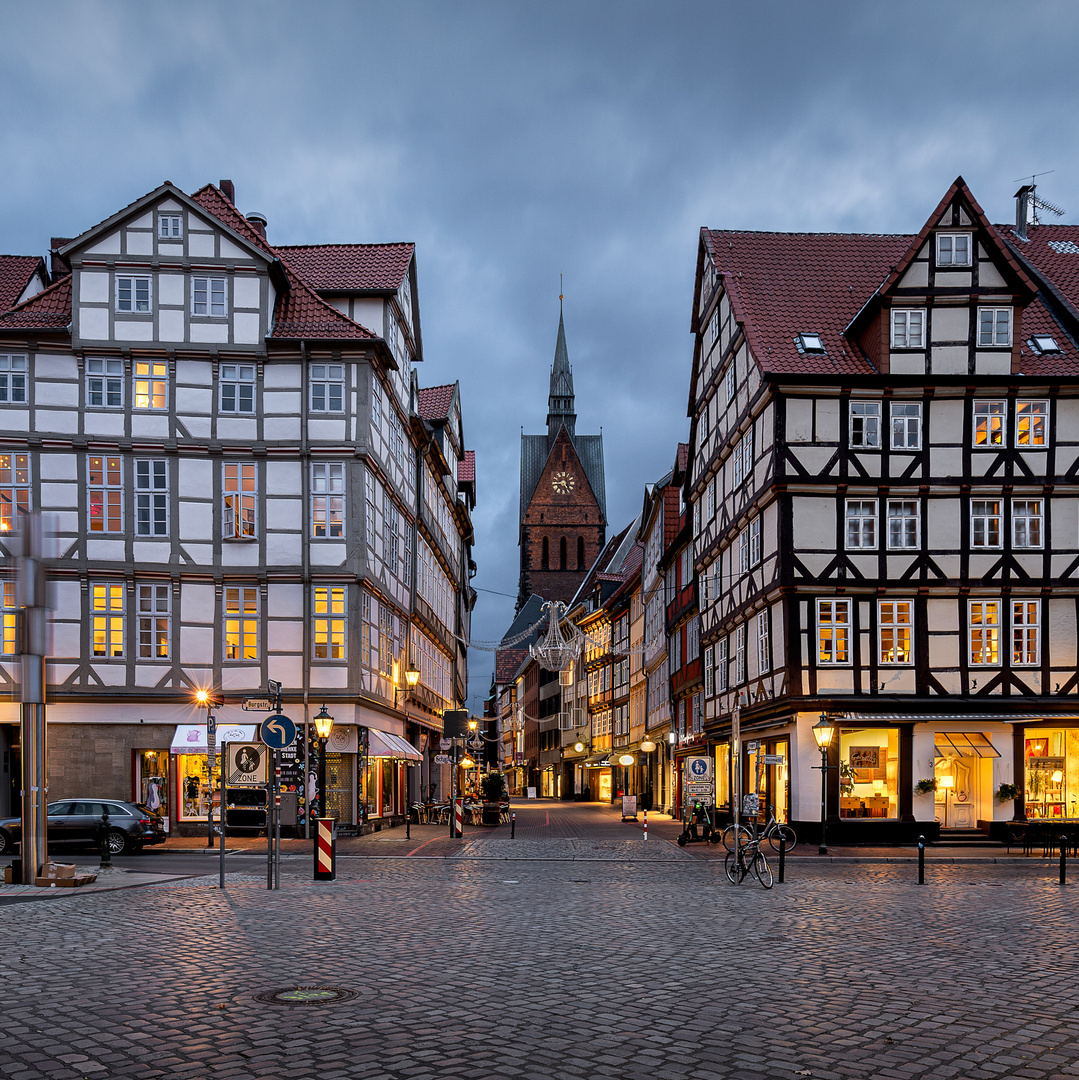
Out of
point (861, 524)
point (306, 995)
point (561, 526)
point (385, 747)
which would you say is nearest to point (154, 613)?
point (385, 747)

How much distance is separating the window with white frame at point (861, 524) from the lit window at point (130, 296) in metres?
20.6

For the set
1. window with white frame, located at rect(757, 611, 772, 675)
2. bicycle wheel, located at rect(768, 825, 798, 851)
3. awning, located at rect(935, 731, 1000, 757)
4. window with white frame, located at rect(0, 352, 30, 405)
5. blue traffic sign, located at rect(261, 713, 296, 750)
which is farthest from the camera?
window with white frame, located at rect(0, 352, 30, 405)

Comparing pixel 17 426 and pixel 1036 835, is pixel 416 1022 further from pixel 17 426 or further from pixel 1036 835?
pixel 17 426

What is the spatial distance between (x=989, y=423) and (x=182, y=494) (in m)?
22.5

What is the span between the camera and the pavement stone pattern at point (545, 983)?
25.7 feet

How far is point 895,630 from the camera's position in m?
33.1

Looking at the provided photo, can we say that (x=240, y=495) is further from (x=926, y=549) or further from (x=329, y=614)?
(x=926, y=549)

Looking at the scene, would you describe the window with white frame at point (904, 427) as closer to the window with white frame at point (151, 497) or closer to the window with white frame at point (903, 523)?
the window with white frame at point (903, 523)

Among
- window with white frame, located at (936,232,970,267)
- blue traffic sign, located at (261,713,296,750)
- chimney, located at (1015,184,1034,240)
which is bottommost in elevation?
blue traffic sign, located at (261,713,296,750)

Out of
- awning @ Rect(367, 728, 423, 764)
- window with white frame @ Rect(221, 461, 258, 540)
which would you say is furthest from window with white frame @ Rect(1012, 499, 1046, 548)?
window with white frame @ Rect(221, 461, 258, 540)

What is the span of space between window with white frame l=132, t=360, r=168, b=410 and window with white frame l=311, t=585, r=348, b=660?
23.4 feet

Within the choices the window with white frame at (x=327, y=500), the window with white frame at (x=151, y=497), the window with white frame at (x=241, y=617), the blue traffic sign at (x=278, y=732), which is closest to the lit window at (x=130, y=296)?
the window with white frame at (x=151, y=497)

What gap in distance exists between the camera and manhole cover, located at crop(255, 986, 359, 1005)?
31.8ft

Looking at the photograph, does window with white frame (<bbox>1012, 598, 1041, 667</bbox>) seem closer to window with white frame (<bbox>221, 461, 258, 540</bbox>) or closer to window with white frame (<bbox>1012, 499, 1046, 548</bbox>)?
window with white frame (<bbox>1012, 499, 1046, 548</bbox>)
